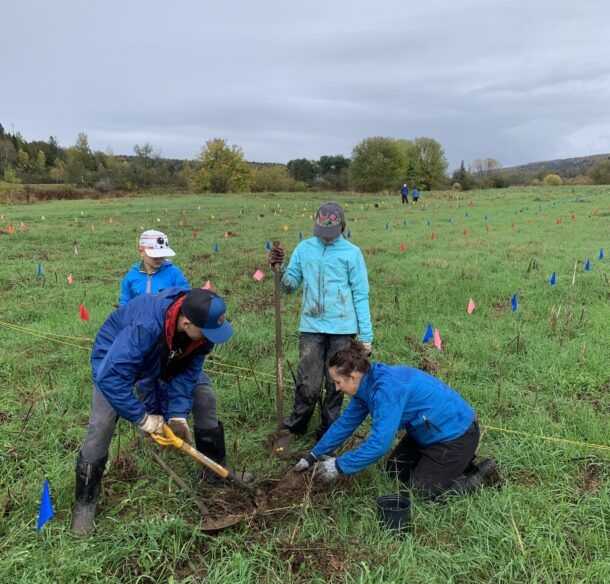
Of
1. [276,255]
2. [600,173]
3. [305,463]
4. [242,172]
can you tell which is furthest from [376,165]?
[305,463]

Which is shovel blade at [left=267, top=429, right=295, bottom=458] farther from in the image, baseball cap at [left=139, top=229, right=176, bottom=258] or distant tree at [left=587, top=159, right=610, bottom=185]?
A: distant tree at [left=587, top=159, right=610, bottom=185]

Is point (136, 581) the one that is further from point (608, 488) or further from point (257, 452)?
point (608, 488)

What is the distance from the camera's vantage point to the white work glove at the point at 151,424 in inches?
97.3

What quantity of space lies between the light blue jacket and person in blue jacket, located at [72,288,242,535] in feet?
3.43

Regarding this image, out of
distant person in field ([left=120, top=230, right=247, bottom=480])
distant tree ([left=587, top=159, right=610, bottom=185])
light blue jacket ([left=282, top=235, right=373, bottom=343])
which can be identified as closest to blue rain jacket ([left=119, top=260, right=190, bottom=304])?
distant person in field ([left=120, top=230, right=247, bottom=480])

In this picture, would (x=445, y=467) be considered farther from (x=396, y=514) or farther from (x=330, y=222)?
(x=330, y=222)

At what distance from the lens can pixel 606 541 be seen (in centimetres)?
253

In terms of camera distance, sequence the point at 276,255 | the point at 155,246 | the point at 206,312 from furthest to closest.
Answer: the point at 155,246 < the point at 276,255 < the point at 206,312

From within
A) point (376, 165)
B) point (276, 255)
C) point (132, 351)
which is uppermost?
point (376, 165)

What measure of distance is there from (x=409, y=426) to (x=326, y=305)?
106 cm

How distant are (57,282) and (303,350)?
6110 mm

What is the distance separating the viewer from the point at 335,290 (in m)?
3.54

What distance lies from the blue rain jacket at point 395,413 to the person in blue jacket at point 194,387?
2.26ft

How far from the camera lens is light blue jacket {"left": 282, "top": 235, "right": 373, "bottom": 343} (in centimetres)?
353
